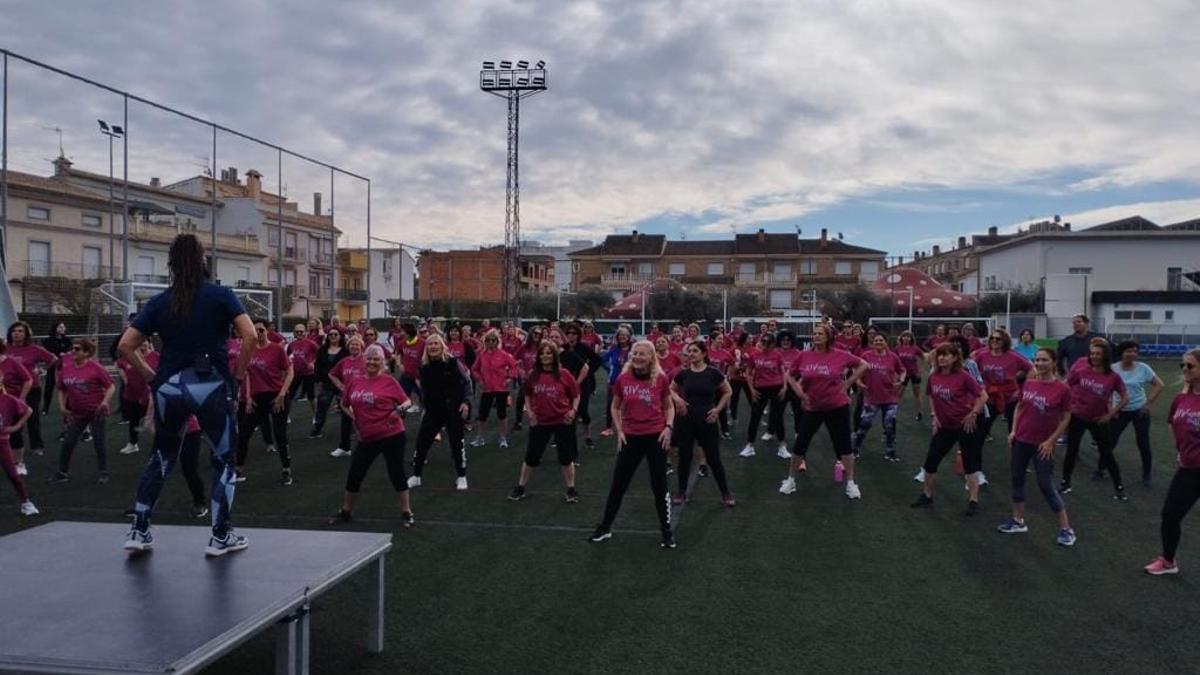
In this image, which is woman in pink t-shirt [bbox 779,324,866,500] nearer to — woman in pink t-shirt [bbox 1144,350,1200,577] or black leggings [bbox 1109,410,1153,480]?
woman in pink t-shirt [bbox 1144,350,1200,577]

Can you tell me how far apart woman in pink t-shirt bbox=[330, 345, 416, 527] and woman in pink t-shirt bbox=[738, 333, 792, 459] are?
5812 mm

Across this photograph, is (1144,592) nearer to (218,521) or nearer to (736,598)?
(736,598)

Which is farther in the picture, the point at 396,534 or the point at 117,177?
the point at 117,177

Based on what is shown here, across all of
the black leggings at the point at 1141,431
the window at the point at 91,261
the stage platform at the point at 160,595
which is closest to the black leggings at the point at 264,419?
the stage platform at the point at 160,595

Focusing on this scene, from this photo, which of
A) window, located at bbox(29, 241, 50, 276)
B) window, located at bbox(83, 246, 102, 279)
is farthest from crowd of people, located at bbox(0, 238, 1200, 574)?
window, located at bbox(29, 241, 50, 276)

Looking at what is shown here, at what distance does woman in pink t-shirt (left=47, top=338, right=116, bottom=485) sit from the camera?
29.6ft

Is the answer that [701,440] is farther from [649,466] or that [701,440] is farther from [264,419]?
[264,419]

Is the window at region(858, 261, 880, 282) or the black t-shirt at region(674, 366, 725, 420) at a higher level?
→ the window at region(858, 261, 880, 282)

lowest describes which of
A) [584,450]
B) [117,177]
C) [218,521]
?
[584,450]

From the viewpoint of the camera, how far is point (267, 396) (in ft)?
31.1

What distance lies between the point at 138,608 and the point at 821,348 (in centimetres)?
708

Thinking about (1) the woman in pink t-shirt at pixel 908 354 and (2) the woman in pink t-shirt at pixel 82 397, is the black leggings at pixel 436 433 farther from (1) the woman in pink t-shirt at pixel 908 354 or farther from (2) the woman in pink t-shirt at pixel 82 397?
(1) the woman in pink t-shirt at pixel 908 354

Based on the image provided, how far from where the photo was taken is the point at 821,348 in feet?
29.3

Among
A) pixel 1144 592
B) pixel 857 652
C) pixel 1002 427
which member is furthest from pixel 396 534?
pixel 1002 427
